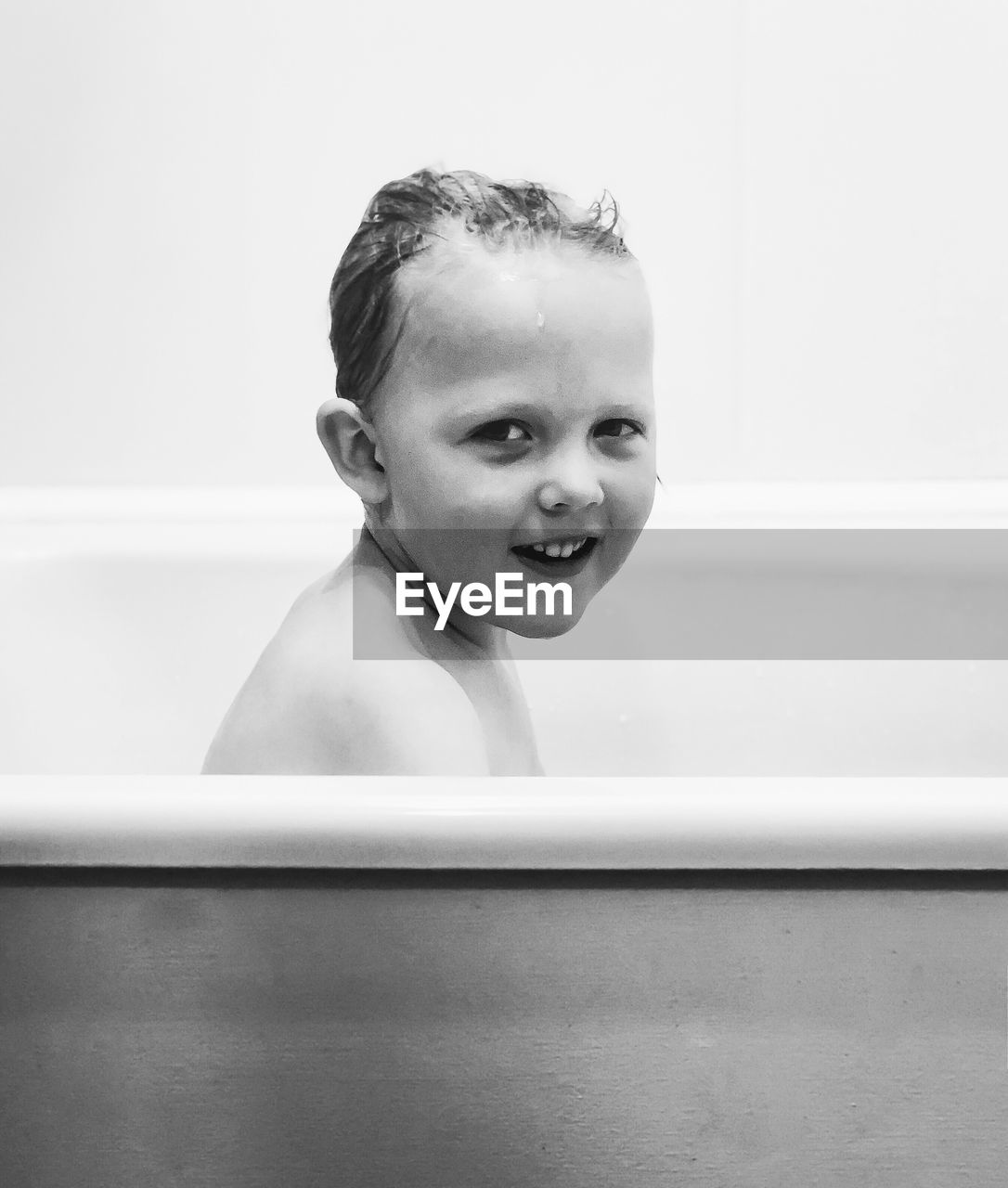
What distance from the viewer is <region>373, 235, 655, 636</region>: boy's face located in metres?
0.51

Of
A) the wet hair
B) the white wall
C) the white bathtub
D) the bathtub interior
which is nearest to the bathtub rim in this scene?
the white bathtub

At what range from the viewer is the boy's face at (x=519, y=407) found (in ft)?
1.67

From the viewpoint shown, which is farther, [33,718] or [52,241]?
[52,241]

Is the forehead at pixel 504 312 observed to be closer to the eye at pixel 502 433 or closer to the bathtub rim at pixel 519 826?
the eye at pixel 502 433

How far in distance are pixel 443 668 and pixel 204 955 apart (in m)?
0.21

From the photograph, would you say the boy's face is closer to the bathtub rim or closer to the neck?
the neck

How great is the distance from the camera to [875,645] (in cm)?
101

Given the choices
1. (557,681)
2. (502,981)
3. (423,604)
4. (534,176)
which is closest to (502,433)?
(423,604)

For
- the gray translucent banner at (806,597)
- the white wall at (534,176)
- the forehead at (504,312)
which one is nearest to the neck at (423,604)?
the forehead at (504,312)

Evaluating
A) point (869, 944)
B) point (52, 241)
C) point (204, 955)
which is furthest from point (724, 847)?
point (52, 241)

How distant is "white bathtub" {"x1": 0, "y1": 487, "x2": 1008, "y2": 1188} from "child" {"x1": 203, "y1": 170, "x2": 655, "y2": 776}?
0.11 meters

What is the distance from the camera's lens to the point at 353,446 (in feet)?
1.86

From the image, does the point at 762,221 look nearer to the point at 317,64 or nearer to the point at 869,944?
the point at 317,64

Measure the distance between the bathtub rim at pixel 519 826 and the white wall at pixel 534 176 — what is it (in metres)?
0.80
